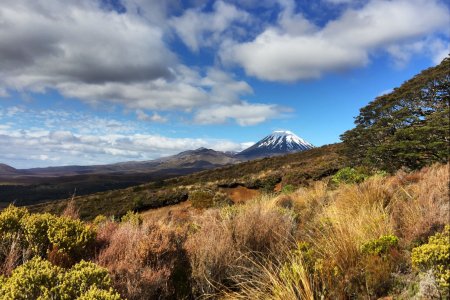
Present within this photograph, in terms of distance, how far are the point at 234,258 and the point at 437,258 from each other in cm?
278

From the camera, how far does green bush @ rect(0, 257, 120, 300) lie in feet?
→ 9.72

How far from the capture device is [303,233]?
19.9 ft

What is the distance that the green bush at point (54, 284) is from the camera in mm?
2963

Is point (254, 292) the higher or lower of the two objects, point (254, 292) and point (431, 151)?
the lower

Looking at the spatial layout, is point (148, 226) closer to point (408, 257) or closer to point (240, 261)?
point (240, 261)

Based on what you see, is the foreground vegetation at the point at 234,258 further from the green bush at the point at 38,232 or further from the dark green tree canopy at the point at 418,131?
the dark green tree canopy at the point at 418,131

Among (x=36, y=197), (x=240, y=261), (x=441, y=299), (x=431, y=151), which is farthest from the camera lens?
(x=36, y=197)

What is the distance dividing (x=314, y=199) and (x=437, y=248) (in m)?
6.70

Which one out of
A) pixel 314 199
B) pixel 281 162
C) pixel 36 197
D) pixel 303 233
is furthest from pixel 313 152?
pixel 36 197

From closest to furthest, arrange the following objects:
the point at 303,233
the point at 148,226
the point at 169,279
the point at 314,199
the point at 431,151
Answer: the point at 169,279
the point at 148,226
the point at 303,233
the point at 431,151
the point at 314,199

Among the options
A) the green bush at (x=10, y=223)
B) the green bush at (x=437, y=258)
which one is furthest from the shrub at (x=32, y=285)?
the green bush at (x=437, y=258)

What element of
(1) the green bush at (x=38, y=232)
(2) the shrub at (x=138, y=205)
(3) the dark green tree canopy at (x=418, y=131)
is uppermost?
(3) the dark green tree canopy at (x=418, y=131)

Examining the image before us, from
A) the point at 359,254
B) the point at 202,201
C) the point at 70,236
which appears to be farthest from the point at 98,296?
the point at 202,201

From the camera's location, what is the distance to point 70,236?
4641 millimetres
